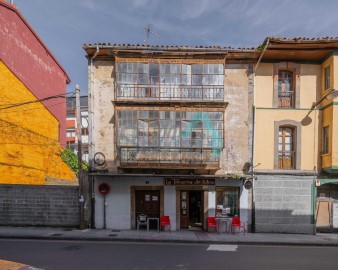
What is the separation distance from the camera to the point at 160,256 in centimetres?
926

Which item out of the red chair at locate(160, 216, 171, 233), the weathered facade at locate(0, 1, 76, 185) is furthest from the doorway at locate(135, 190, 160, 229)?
the weathered facade at locate(0, 1, 76, 185)

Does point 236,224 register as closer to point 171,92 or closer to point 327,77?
point 171,92

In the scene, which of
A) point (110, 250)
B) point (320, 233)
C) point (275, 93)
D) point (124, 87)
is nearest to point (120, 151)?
point (124, 87)

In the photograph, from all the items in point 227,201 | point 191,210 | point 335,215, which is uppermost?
point 227,201

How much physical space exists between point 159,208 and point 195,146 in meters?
3.73

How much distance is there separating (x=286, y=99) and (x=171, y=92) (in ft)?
19.9

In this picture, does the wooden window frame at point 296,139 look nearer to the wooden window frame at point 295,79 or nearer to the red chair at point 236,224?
the wooden window frame at point 295,79

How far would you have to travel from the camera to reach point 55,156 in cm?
2173

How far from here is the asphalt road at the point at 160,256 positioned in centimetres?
827

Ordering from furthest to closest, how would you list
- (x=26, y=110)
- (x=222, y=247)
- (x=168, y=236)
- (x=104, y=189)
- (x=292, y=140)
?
1. (x=26, y=110)
2. (x=292, y=140)
3. (x=104, y=189)
4. (x=168, y=236)
5. (x=222, y=247)

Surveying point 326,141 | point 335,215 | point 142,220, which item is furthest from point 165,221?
point 326,141

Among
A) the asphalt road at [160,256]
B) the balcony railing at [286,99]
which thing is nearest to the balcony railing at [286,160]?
the balcony railing at [286,99]

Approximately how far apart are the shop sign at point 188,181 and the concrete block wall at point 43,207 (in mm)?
4707

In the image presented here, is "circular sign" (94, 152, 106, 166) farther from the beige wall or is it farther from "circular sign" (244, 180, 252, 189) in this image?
the beige wall
